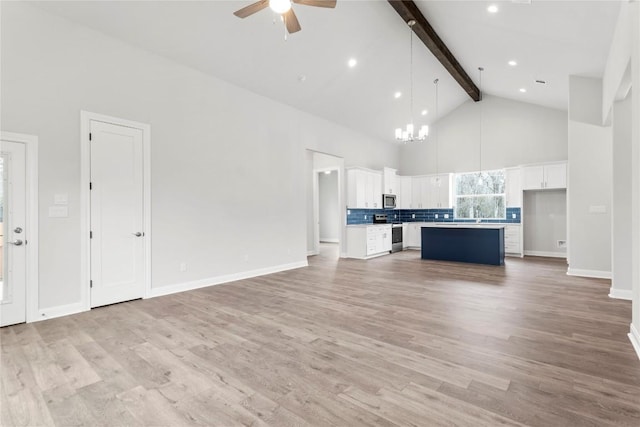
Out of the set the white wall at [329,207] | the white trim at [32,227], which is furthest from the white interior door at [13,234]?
the white wall at [329,207]

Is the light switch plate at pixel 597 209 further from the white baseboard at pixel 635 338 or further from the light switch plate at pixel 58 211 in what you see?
the light switch plate at pixel 58 211

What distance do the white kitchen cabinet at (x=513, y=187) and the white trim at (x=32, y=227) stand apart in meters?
9.61

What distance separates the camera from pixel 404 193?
33.9 ft

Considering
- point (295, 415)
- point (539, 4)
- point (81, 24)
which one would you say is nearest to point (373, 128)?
point (539, 4)

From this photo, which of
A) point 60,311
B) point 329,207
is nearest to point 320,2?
point 60,311

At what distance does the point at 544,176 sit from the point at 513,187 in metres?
0.73

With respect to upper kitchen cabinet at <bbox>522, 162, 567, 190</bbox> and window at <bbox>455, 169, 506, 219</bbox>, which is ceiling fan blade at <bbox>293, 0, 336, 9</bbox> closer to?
upper kitchen cabinet at <bbox>522, 162, 567, 190</bbox>

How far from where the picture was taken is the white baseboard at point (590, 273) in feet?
18.0

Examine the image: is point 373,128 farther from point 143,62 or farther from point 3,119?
point 3,119

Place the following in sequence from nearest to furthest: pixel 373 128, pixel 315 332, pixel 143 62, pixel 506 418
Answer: pixel 506 418 < pixel 315 332 < pixel 143 62 < pixel 373 128

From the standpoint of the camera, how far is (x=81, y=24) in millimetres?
3887

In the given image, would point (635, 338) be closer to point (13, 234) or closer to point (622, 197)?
point (622, 197)

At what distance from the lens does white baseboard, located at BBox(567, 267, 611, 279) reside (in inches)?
216

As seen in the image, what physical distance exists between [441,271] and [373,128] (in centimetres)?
465
